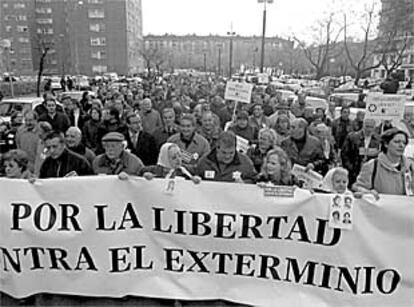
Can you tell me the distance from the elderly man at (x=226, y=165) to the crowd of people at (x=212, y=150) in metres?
0.01

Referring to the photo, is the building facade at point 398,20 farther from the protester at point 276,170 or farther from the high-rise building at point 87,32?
the high-rise building at point 87,32

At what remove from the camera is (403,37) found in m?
43.9

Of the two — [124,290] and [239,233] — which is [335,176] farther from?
[124,290]

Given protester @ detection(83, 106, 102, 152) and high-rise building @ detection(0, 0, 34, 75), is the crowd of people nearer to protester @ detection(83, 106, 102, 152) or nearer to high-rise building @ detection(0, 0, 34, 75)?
protester @ detection(83, 106, 102, 152)

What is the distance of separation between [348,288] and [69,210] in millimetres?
2520

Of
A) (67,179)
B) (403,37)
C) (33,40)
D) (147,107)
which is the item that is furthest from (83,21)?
(67,179)

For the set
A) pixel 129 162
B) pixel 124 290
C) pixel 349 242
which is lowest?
pixel 124 290

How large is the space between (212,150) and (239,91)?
16.6 ft

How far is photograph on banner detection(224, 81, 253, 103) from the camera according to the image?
34.4 feet

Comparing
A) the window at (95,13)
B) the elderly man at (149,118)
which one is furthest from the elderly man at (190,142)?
the window at (95,13)

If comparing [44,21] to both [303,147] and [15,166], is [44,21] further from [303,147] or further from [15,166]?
[15,166]

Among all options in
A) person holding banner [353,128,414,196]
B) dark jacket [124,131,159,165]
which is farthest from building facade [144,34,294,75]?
person holding banner [353,128,414,196]

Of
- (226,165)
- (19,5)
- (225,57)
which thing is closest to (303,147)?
(226,165)

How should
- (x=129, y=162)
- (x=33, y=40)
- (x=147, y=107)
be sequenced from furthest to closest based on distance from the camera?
(x=33, y=40), (x=147, y=107), (x=129, y=162)
